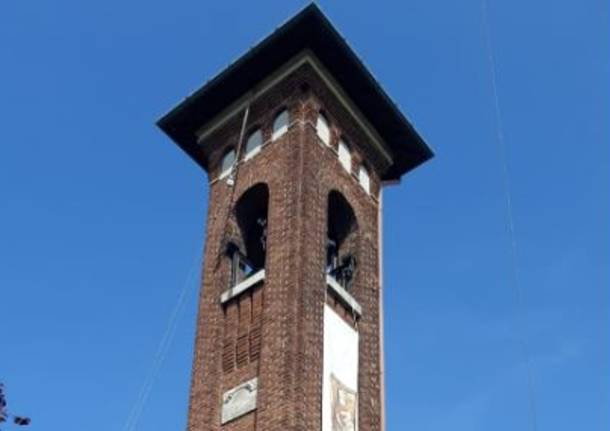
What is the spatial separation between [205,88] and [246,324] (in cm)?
618

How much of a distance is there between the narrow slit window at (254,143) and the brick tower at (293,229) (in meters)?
0.03

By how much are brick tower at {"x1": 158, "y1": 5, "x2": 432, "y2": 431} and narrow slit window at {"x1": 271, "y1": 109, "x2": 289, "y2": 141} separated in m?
0.03

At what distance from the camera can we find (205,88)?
Answer: 22.6 meters

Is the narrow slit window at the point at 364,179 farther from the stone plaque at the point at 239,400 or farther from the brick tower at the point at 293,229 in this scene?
the stone plaque at the point at 239,400

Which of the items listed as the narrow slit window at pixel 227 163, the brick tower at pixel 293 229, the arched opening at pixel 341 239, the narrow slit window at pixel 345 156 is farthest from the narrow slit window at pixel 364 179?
the narrow slit window at pixel 227 163

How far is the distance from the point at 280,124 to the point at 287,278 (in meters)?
4.31

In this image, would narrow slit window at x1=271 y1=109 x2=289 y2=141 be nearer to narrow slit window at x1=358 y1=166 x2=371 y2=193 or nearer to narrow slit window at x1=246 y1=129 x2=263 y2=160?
narrow slit window at x1=246 y1=129 x2=263 y2=160

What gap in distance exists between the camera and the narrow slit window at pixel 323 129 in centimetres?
2134

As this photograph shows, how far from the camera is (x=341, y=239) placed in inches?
851

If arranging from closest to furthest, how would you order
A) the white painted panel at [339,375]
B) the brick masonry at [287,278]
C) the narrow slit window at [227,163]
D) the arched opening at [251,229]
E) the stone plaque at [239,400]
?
the brick masonry at [287,278] < the stone plaque at [239,400] < the white painted panel at [339,375] < the arched opening at [251,229] < the narrow slit window at [227,163]

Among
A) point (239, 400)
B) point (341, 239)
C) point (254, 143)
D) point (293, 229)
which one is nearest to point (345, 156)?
point (341, 239)

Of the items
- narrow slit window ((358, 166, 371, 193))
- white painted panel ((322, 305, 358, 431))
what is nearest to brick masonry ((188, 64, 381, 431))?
narrow slit window ((358, 166, 371, 193))

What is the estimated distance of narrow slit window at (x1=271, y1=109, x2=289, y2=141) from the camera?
69.6 ft

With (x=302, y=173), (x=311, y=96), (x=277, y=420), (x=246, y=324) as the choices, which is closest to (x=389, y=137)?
(x=311, y=96)
